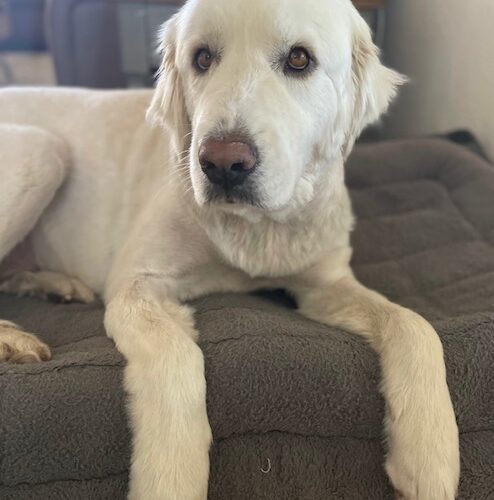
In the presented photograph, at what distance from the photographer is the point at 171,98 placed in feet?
5.09

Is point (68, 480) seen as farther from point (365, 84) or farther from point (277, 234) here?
point (365, 84)

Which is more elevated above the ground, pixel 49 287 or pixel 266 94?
pixel 266 94

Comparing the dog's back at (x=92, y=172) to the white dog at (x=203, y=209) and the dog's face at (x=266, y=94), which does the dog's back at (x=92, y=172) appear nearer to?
the white dog at (x=203, y=209)

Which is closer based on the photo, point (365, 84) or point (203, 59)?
point (203, 59)

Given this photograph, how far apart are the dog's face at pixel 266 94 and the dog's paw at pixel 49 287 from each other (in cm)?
57

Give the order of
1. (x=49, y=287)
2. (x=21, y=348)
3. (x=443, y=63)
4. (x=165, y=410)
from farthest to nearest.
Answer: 1. (x=443, y=63)
2. (x=49, y=287)
3. (x=21, y=348)
4. (x=165, y=410)

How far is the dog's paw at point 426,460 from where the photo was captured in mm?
1156

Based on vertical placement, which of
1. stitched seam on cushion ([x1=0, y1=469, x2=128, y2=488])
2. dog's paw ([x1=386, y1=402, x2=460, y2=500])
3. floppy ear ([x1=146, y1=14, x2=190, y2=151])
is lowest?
stitched seam on cushion ([x1=0, y1=469, x2=128, y2=488])

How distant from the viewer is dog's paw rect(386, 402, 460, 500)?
3.79 feet

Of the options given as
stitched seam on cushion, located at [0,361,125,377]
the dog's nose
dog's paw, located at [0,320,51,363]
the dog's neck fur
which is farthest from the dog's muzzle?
dog's paw, located at [0,320,51,363]

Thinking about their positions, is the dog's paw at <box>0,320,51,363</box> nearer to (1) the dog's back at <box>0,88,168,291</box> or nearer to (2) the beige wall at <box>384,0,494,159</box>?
(1) the dog's back at <box>0,88,168,291</box>

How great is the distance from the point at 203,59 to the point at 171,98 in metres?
0.17

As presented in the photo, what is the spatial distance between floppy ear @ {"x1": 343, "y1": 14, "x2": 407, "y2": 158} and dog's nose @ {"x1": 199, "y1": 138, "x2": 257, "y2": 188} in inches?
17.7

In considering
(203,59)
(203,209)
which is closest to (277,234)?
(203,209)
